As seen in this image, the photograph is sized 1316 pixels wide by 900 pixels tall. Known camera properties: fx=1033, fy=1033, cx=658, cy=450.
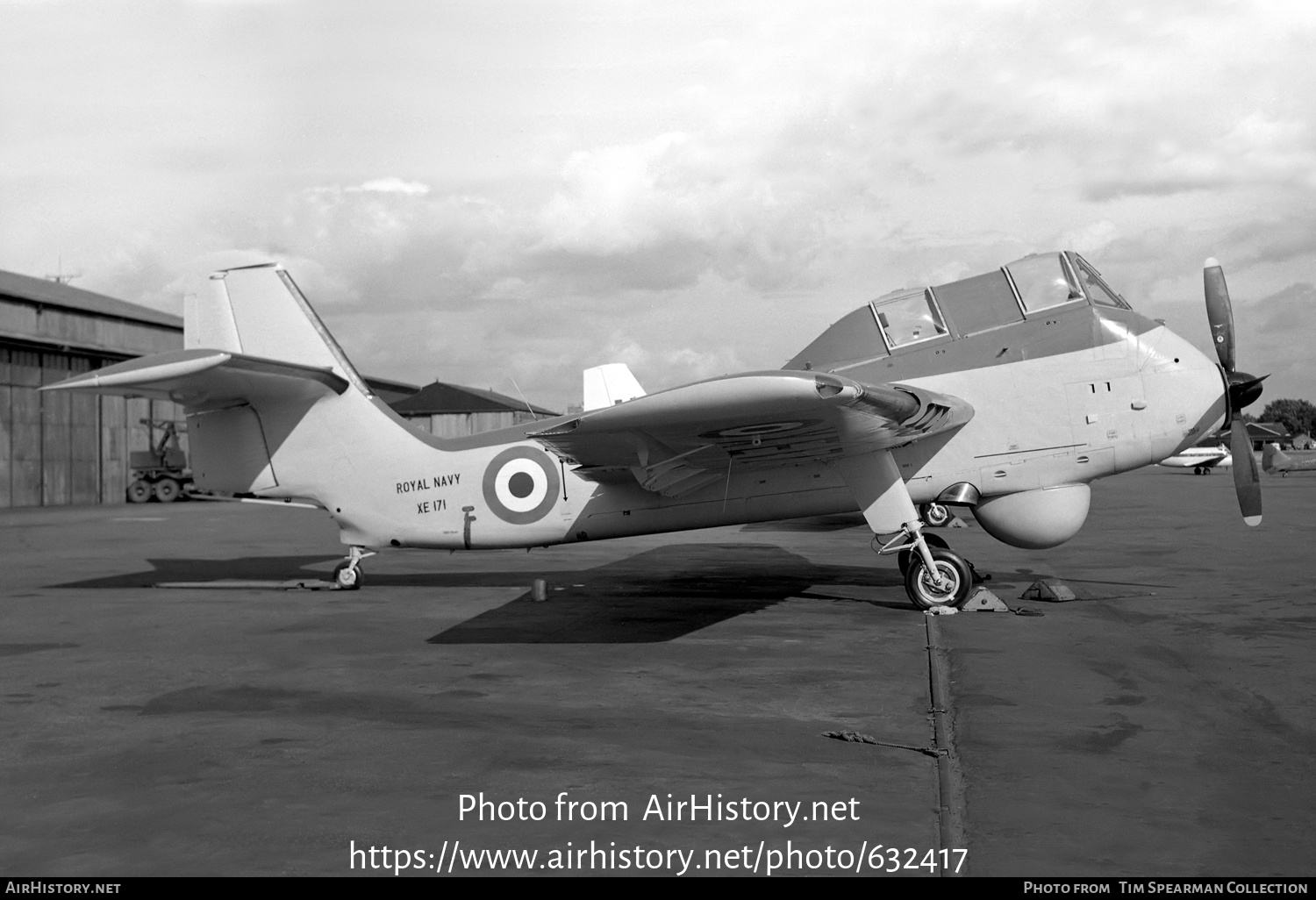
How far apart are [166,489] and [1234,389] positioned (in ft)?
143

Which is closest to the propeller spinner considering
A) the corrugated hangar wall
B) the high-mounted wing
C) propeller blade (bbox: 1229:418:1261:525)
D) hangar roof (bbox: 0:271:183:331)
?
propeller blade (bbox: 1229:418:1261:525)

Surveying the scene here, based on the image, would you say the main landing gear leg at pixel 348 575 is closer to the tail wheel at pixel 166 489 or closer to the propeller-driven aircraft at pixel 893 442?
the propeller-driven aircraft at pixel 893 442

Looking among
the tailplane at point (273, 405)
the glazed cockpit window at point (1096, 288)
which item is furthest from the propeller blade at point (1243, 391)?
the tailplane at point (273, 405)

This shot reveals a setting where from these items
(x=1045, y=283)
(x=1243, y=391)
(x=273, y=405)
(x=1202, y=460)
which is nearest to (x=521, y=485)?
(x=273, y=405)

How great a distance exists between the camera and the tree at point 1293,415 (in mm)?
176500

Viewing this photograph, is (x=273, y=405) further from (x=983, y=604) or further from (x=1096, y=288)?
(x=1096, y=288)

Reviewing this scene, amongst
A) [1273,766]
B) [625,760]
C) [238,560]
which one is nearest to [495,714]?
[625,760]

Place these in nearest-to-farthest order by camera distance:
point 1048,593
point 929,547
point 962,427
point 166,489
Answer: point 962,427
point 929,547
point 1048,593
point 166,489

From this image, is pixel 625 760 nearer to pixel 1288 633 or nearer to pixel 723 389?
pixel 723 389

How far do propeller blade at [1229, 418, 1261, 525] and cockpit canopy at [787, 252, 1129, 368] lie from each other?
1.87 m

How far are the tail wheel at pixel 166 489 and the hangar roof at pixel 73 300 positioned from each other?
821cm

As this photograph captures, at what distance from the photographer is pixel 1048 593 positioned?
11.4 metres

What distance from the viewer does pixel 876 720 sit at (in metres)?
6.30
